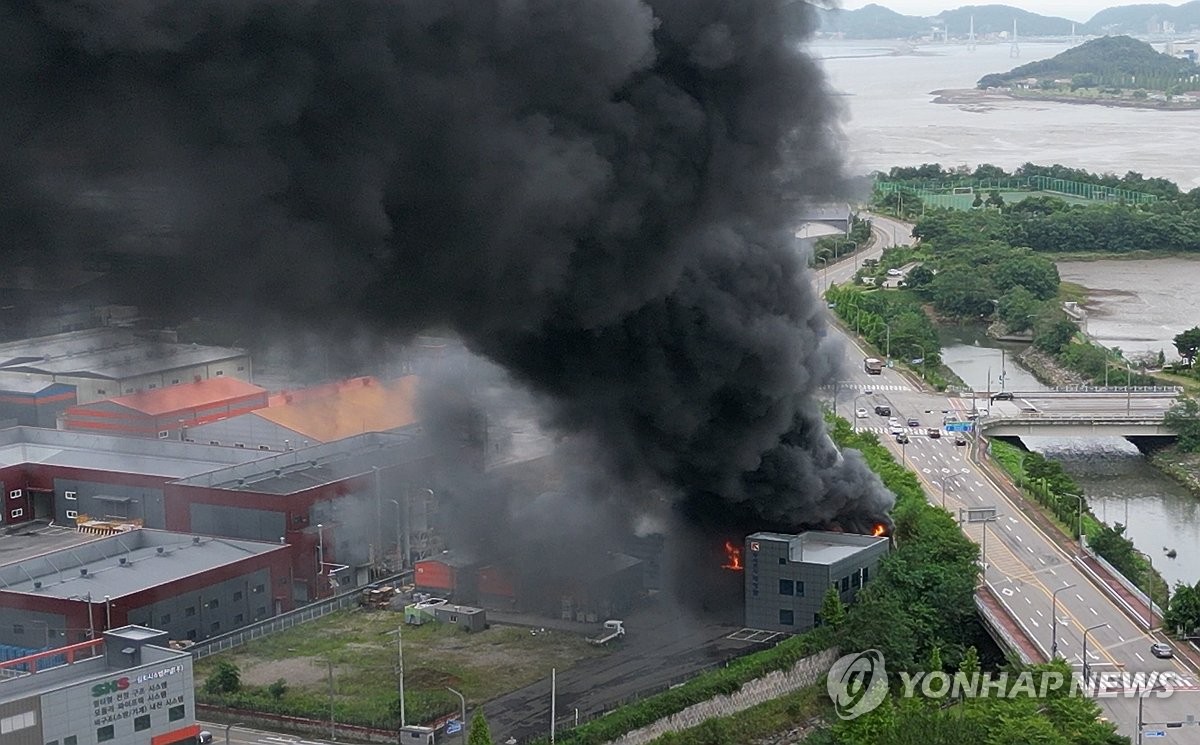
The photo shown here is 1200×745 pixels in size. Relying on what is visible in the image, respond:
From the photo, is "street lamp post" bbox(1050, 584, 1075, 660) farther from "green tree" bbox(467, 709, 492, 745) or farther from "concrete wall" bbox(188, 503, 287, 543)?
"concrete wall" bbox(188, 503, 287, 543)

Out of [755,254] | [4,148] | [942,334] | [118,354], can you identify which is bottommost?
[942,334]

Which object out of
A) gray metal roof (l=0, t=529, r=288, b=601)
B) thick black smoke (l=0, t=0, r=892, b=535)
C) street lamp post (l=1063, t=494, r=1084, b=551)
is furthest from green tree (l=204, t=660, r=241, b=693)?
street lamp post (l=1063, t=494, r=1084, b=551)

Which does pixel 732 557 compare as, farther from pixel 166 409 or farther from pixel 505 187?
pixel 166 409

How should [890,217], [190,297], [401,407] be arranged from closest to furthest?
[190,297], [401,407], [890,217]

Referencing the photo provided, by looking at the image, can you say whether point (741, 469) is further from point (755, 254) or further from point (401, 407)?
point (401, 407)

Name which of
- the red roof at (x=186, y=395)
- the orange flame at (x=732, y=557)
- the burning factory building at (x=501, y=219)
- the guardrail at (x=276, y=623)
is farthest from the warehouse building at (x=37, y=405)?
the orange flame at (x=732, y=557)

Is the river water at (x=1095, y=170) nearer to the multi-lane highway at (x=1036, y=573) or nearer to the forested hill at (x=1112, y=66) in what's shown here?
the multi-lane highway at (x=1036, y=573)

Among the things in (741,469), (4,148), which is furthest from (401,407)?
(4,148)

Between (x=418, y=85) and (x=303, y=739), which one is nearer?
(x=418, y=85)

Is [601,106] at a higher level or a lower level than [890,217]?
higher
